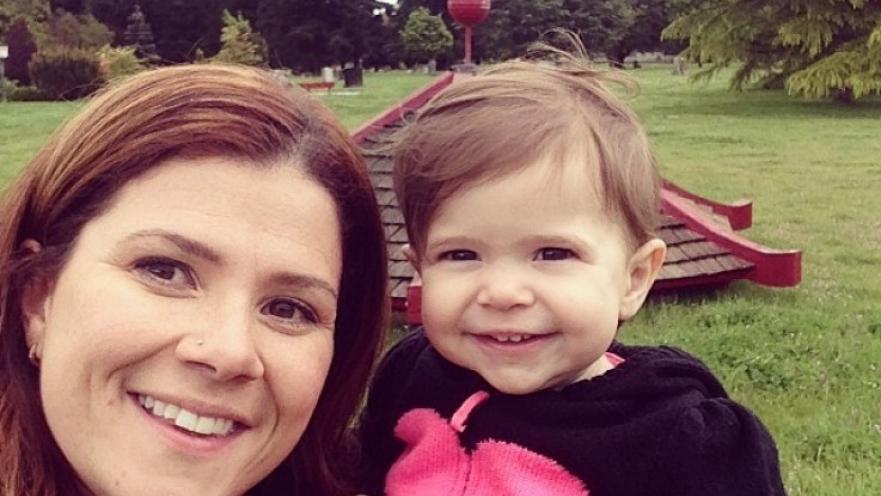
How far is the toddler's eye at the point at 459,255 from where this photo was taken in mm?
2074

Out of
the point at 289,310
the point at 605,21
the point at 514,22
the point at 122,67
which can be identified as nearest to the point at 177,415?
the point at 289,310

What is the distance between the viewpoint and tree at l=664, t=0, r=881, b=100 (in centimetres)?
2392

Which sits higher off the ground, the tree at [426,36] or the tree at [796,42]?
the tree at [796,42]

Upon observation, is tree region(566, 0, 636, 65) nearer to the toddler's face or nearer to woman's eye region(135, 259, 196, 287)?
the toddler's face

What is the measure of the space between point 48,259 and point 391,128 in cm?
425

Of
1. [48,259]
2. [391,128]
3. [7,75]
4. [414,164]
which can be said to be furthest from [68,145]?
[7,75]

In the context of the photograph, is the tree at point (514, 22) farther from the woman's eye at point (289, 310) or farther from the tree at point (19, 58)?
the woman's eye at point (289, 310)

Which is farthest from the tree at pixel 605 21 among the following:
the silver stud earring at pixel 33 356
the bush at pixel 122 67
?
the silver stud earring at pixel 33 356

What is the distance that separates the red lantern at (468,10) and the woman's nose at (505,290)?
5172 mm

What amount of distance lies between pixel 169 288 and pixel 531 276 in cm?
64

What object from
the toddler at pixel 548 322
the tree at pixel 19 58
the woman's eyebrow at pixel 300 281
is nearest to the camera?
the woman's eyebrow at pixel 300 281

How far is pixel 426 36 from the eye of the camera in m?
56.2

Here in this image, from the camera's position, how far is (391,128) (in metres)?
5.95

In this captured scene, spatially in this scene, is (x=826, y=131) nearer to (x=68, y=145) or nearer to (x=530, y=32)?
(x=68, y=145)
